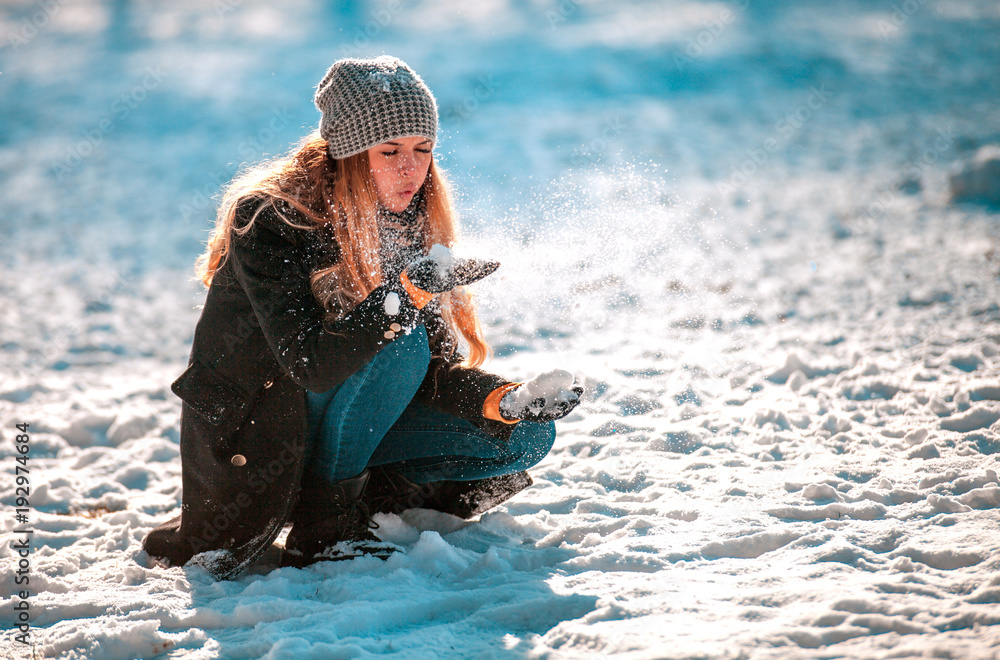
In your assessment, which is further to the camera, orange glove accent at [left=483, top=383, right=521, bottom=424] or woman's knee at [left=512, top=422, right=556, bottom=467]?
woman's knee at [left=512, top=422, right=556, bottom=467]

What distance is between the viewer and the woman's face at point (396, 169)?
2.17m

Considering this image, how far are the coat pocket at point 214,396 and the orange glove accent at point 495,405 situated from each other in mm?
664

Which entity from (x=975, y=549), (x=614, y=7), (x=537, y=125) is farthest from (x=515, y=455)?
(x=614, y=7)

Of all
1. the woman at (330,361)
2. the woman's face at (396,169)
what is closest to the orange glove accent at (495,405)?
the woman at (330,361)

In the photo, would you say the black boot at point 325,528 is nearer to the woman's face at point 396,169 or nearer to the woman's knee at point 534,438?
the woman's knee at point 534,438

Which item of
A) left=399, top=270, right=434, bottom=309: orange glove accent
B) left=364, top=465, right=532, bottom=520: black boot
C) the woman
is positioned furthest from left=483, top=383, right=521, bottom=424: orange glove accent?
left=399, top=270, right=434, bottom=309: orange glove accent

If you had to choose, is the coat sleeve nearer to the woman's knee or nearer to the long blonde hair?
the long blonde hair

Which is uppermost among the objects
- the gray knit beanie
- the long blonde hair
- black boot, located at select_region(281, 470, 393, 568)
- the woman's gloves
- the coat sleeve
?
the gray knit beanie

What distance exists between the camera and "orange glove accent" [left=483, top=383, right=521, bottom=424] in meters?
2.21

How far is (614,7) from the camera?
43.8 feet

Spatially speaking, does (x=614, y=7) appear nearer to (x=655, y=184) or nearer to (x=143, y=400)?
(x=655, y=184)

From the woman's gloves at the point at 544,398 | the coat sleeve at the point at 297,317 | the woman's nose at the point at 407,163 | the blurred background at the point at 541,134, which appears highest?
the blurred background at the point at 541,134

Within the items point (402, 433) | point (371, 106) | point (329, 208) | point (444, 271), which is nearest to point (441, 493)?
point (402, 433)

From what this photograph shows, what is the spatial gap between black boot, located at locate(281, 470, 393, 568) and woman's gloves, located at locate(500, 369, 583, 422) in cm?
49
